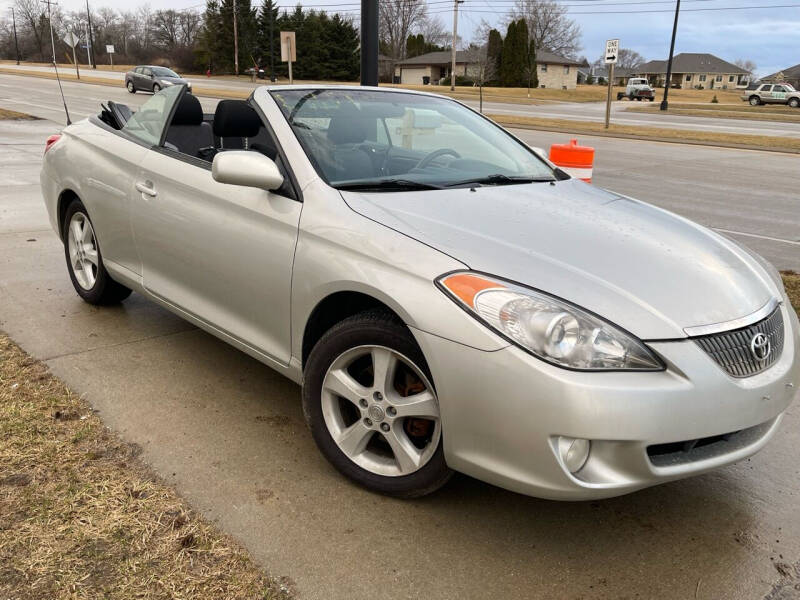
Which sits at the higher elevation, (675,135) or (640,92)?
(640,92)

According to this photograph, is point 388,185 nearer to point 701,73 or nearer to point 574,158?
point 574,158

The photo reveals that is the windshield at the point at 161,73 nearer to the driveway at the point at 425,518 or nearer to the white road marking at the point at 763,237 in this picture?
the white road marking at the point at 763,237

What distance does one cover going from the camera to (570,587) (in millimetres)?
2387

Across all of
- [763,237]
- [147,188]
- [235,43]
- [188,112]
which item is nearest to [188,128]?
[188,112]

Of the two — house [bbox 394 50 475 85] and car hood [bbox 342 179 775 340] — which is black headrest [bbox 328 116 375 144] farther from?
house [bbox 394 50 475 85]

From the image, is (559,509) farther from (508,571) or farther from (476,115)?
(476,115)

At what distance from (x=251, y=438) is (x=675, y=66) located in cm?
12234

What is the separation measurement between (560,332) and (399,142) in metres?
1.87

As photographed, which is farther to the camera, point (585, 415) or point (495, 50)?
point (495, 50)

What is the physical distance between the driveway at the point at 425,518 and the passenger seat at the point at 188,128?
1353 millimetres

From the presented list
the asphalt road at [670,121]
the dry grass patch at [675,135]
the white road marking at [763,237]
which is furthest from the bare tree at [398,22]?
the white road marking at [763,237]

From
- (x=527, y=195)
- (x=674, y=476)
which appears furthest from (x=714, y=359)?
(x=527, y=195)

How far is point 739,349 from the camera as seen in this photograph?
8.12ft

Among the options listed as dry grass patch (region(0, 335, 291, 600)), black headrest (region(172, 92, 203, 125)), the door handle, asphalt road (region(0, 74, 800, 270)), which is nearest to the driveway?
dry grass patch (region(0, 335, 291, 600))
